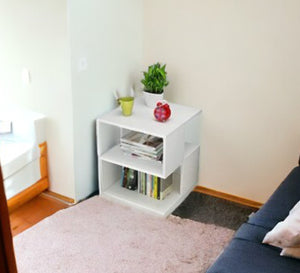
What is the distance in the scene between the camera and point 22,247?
8.27 ft

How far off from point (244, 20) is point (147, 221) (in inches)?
58.9

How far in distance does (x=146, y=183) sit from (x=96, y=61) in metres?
0.95

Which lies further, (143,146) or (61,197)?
(61,197)

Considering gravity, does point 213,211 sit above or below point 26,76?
below

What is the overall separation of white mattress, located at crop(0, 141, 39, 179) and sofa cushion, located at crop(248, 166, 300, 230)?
1.60m

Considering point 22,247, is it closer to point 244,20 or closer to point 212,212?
point 212,212

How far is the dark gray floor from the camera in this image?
9.32 ft

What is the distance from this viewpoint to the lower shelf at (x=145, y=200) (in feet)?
9.51

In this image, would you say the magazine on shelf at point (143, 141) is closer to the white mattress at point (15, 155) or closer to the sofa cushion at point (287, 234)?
the white mattress at point (15, 155)

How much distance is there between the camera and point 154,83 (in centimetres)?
299

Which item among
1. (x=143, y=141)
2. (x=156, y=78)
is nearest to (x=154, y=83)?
(x=156, y=78)

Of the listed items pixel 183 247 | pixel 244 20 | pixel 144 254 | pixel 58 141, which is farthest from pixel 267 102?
pixel 58 141

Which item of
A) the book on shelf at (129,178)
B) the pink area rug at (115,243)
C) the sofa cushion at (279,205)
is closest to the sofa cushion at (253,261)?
the sofa cushion at (279,205)

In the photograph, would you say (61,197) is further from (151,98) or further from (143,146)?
(151,98)
